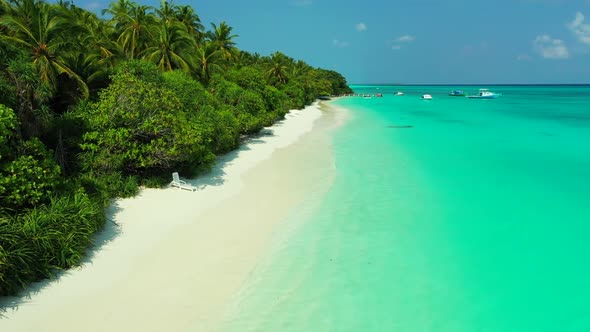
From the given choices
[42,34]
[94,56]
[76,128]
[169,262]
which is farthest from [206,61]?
[169,262]

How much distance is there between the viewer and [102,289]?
24.4ft

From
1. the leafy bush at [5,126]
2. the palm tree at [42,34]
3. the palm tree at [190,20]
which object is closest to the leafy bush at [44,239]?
the leafy bush at [5,126]

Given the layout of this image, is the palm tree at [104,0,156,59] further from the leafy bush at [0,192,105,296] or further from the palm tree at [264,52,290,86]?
the palm tree at [264,52,290,86]

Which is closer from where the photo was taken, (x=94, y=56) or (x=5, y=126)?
(x=5, y=126)

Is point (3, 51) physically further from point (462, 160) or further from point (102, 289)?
point (462, 160)

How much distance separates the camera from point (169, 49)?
2452 centimetres

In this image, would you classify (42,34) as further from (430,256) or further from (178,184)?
(430,256)

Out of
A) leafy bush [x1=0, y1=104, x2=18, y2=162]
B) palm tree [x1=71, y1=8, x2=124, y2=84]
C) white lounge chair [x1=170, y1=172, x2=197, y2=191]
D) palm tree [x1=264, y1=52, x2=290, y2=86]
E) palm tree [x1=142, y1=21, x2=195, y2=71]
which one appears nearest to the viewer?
leafy bush [x1=0, y1=104, x2=18, y2=162]

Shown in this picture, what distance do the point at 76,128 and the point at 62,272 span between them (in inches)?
274

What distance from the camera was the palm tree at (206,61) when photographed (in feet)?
91.7

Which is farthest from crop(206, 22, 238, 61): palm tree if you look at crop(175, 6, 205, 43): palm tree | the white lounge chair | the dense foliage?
the white lounge chair

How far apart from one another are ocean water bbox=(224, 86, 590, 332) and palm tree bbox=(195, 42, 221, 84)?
→ 14612mm

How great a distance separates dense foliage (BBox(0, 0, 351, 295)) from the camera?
7809 millimetres

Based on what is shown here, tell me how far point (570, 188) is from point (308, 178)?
1112 cm
